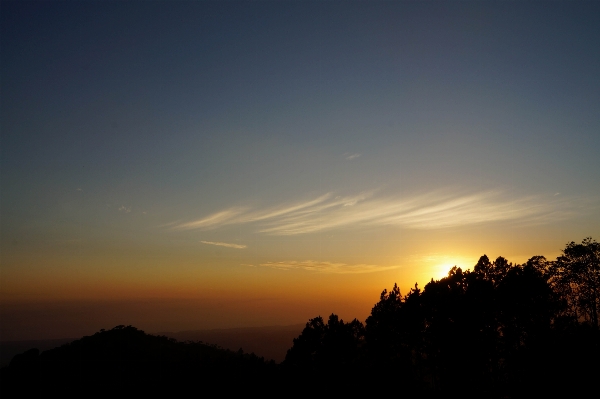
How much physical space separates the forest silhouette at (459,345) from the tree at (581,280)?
4.5 inches

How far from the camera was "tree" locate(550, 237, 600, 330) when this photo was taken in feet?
147

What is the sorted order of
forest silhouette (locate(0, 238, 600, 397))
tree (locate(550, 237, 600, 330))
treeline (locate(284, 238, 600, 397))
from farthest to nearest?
tree (locate(550, 237, 600, 330))
treeline (locate(284, 238, 600, 397))
forest silhouette (locate(0, 238, 600, 397))

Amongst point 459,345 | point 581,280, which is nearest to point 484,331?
point 459,345

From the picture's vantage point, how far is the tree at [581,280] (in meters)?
44.8

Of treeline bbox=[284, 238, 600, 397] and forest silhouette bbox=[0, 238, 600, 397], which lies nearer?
forest silhouette bbox=[0, 238, 600, 397]

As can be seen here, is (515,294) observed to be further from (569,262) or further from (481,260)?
(569,262)

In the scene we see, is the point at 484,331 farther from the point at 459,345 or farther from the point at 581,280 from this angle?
the point at 581,280

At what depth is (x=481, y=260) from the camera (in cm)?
4512

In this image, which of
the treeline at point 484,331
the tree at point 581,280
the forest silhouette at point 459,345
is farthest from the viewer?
the tree at point 581,280

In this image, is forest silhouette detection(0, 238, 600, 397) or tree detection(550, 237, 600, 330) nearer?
forest silhouette detection(0, 238, 600, 397)

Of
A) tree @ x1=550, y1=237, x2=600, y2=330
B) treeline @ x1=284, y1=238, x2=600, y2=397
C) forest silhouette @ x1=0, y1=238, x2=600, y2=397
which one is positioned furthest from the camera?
tree @ x1=550, y1=237, x2=600, y2=330

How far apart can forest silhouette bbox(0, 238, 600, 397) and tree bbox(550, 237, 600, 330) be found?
0.37ft

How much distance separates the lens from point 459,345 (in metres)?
42.8

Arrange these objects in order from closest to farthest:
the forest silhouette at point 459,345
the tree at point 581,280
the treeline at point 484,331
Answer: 1. the forest silhouette at point 459,345
2. the treeline at point 484,331
3. the tree at point 581,280
